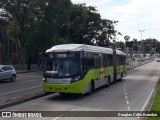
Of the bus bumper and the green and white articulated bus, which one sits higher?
the green and white articulated bus

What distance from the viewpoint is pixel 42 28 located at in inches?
2188

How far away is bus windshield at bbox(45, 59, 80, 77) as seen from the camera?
1988 cm

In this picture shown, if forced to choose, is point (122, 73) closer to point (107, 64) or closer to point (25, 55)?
point (107, 64)

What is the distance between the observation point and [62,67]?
66.1 ft

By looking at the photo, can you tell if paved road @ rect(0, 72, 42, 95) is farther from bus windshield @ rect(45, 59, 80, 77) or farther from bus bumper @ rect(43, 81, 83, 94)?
bus bumper @ rect(43, 81, 83, 94)

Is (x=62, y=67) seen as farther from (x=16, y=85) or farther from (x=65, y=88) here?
(x=16, y=85)

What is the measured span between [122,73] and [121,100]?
16824mm

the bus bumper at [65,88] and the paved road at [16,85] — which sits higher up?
the bus bumper at [65,88]

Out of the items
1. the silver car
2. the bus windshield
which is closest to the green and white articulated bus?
the bus windshield

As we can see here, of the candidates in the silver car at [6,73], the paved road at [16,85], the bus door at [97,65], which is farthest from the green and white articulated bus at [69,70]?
the silver car at [6,73]

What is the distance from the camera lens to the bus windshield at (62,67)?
65.2 ft

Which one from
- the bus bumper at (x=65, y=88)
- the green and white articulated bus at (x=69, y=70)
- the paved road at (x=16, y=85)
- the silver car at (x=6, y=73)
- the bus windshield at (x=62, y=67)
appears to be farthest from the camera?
the silver car at (x=6, y=73)

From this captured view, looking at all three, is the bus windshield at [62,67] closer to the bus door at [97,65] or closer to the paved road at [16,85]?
the bus door at [97,65]

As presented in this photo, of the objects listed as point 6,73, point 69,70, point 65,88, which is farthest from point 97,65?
point 6,73
